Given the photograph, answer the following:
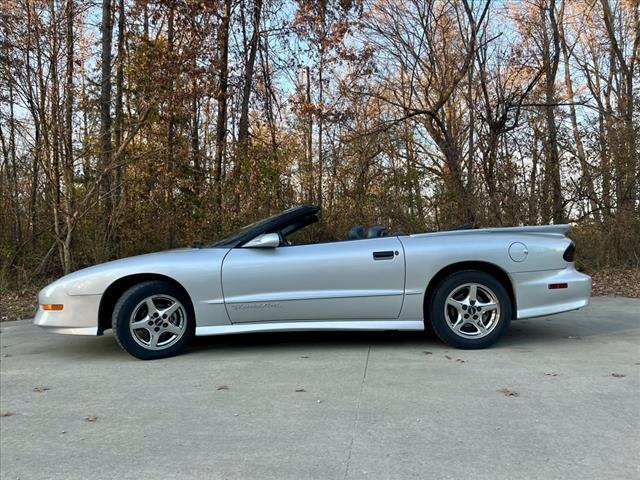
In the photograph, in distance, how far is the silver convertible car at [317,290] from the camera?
518cm

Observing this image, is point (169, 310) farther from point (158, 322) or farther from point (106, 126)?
point (106, 126)

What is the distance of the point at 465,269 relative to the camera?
5.39m

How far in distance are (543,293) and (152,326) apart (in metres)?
3.71

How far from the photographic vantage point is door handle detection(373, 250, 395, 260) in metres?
5.27

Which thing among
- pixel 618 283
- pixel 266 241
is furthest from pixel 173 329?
pixel 618 283

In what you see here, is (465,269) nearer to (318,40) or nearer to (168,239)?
(168,239)

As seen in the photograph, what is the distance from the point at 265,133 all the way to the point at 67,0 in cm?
554

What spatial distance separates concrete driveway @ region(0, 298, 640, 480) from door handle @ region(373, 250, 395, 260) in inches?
35.2

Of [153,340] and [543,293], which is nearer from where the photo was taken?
[153,340]

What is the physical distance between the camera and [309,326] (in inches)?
206

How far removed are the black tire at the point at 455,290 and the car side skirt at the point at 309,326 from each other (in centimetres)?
21

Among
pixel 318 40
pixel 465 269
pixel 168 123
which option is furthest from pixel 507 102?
pixel 465 269

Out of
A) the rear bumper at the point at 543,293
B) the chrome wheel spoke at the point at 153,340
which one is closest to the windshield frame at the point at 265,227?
the chrome wheel spoke at the point at 153,340

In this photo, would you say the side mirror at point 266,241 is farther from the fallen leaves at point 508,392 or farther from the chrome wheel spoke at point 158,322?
the fallen leaves at point 508,392
